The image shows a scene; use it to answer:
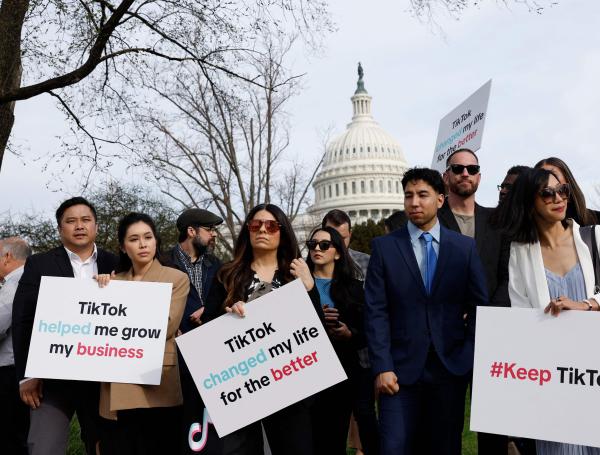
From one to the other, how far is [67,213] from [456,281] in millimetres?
2460

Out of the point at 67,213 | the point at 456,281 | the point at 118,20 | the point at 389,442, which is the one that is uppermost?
the point at 118,20

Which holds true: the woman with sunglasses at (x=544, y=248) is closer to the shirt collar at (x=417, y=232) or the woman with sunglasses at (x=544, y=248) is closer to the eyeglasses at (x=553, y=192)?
the eyeglasses at (x=553, y=192)

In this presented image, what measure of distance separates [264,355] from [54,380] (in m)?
1.44

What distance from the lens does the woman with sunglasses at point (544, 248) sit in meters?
3.32

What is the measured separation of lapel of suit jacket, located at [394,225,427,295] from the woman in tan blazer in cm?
138

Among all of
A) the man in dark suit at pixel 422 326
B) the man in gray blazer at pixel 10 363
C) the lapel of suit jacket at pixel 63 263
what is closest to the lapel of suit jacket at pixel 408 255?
the man in dark suit at pixel 422 326

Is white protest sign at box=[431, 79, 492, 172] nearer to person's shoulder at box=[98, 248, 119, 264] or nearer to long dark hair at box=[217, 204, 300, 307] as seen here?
long dark hair at box=[217, 204, 300, 307]

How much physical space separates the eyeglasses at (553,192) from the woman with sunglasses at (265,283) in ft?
4.21

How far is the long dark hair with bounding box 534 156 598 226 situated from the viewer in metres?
3.71

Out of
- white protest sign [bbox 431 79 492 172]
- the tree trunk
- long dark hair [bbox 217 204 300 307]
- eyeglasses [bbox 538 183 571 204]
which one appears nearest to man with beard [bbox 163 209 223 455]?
long dark hair [bbox 217 204 300 307]

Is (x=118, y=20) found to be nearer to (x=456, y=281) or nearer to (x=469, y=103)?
(x=469, y=103)

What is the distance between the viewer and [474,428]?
10.5 ft

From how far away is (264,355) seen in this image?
11.9ft

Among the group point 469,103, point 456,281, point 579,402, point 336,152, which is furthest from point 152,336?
point 336,152
